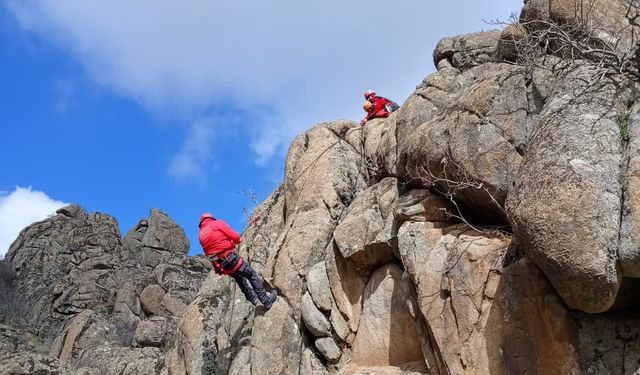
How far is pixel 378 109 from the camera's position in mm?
18484

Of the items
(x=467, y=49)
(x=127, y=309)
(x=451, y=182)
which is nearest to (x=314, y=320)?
Answer: (x=451, y=182)

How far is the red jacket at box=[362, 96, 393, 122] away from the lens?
60.3ft

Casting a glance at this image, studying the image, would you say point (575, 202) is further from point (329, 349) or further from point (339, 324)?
point (329, 349)

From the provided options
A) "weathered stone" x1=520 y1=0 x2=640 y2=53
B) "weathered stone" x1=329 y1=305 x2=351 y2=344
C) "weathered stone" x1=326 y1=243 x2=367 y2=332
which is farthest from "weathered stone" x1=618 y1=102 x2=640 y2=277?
"weathered stone" x1=329 y1=305 x2=351 y2=344

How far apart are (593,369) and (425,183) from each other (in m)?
4.49

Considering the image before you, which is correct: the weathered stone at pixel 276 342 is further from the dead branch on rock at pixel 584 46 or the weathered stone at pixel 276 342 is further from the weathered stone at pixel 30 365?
the dead branch on rock at pixel 584 46

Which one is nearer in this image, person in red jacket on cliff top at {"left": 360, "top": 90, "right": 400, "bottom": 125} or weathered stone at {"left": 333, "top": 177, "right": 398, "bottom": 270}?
weathered stone at {"left": 333, "top": 177, "right": 398, "bottom": 270}

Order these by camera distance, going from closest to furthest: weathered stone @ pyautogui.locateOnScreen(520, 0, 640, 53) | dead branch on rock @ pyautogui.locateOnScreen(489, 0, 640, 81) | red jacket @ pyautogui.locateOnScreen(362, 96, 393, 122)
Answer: dead branch on rock @ pyautogui.locateOnScreen(489, 0, 640, 81)
weathered stone @ pyautogui.locateOnScreen(520, 0, 640, 53)
red jacket @ pyautogui.locateOnScreen(362, 96, 393, 122)

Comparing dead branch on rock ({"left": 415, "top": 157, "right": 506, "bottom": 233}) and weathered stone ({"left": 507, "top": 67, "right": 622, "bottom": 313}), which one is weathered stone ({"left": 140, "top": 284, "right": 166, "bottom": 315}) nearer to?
dead branch on rock ({"left": 415, "top": 157, "right": 506, "bottom": 233})

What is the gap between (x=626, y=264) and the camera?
7746 mm

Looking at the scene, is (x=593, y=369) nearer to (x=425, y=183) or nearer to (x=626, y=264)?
(x=626, y=264)

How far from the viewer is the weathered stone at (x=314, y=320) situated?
525 inches

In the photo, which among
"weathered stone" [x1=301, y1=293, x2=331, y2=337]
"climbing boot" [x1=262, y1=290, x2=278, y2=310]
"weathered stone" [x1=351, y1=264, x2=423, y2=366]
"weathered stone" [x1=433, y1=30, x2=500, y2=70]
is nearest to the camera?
"weathered stone" [x1=351, y1=264, x2=423, y2=366]

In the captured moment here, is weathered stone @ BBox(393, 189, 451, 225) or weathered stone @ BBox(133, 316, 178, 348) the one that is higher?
weathered stone @ BBox(133, 316, 178, 348)
